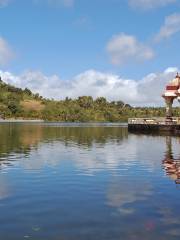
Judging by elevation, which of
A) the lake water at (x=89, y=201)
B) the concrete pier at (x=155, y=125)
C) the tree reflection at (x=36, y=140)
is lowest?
the lake water at (x=89, y=201)

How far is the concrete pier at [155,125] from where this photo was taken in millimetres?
104319

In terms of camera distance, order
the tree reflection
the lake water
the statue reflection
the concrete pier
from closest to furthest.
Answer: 1. the lake water
2. the statue reflection
3. the tree reflection
4. the concrete pier

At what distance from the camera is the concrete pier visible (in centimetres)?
10432

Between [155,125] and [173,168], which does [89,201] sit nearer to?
[173,168]

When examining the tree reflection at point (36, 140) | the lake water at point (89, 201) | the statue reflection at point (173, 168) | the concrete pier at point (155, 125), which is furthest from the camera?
the concrete pier at point (155, 125)

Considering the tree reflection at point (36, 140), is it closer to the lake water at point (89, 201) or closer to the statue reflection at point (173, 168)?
the lake water at point (89, 201)

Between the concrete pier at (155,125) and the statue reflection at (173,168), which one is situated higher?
the concrete pier at (155,125)

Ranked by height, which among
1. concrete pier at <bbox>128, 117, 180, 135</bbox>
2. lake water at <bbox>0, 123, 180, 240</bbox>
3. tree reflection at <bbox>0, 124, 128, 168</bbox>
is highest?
concrete pier at <bbox>128, 117, 180, 135</bbox>

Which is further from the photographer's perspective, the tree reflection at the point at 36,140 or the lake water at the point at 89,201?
the tree reflection at the point at 36,140

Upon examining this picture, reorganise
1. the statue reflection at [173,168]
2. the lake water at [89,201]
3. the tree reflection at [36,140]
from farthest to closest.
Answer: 1. the tree reflection at [36,140]
2. the statue reflection at [173,168]
3. the lake water at [89,201]

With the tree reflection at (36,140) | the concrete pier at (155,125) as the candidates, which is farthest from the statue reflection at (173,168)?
the concrete pier at (155,125)

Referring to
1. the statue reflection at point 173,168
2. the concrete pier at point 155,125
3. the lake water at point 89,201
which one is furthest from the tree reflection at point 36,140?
the statue reflection at point 173,168

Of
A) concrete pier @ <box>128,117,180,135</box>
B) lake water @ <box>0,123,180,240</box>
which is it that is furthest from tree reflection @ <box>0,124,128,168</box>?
concrete pier @ <box>128,117,180,135</box>

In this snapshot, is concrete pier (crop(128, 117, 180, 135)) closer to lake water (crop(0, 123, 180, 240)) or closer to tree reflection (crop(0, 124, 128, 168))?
tree reflection (crop(0, 124, 128, 168))
